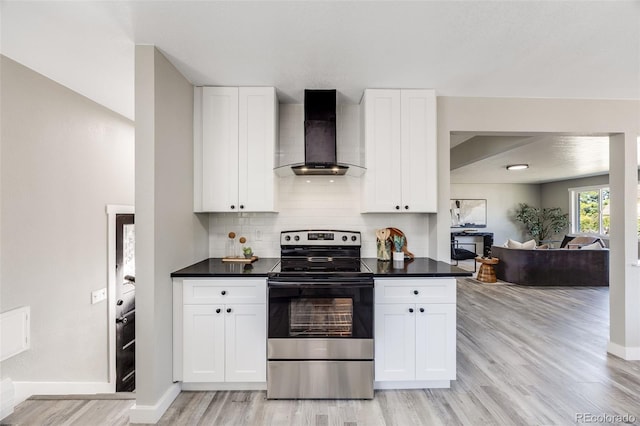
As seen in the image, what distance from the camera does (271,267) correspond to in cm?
251

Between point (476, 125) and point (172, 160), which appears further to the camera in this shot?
point (476, 125)

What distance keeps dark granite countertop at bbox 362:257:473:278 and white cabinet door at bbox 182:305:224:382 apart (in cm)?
127

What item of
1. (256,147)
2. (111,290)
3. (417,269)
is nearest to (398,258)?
(417,269)

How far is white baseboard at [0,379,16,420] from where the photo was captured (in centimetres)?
205

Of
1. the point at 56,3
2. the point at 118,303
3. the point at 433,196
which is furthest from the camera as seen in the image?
the point at 118,303

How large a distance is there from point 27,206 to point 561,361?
188 inches

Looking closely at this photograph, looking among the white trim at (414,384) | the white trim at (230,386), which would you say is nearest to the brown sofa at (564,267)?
the white trim at (414,384)

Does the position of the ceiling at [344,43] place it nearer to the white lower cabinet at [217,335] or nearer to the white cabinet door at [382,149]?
the white cabinet door at [382,149]

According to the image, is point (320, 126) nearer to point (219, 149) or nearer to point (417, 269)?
point (219, 149)

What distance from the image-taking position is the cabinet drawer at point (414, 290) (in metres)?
2.28

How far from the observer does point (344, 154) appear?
9.89 ft

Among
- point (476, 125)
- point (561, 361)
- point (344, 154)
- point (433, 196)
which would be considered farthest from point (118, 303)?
point (561, 361)

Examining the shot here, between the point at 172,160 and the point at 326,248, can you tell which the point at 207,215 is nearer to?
the point at 172,160

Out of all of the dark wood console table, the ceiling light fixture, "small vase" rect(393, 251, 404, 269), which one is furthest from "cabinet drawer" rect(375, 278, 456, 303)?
the dark wood console table
